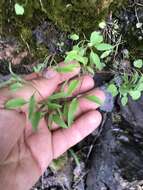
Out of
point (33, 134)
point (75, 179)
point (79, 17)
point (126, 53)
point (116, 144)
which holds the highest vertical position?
point (79, 17)

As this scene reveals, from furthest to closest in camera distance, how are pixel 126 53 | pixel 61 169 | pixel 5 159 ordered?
pixel 61 169 < pixel 126 53 < pixel 5 159

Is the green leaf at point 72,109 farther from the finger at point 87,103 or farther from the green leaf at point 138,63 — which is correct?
the green leaf at point 138,63

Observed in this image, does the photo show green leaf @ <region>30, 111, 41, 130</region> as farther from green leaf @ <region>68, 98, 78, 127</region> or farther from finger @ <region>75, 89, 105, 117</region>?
finger @ <region>75, 89, 105, 117</region>

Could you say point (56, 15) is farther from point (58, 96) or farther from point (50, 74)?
point (58, 96)

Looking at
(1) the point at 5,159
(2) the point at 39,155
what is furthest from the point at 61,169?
(1) the point at 5,159

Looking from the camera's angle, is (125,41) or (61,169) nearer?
(125,41)

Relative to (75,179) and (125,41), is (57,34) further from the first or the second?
(75,179)
